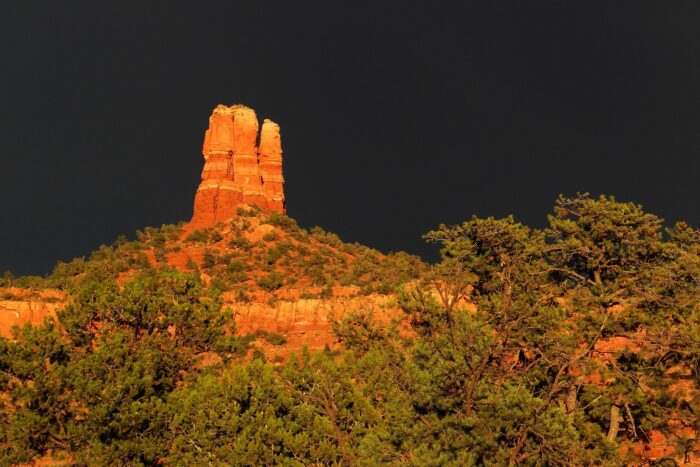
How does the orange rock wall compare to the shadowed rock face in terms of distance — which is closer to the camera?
the orange rock wall

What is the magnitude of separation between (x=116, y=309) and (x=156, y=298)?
4.67 feet

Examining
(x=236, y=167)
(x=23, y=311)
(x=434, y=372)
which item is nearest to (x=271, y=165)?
(x=236, y=167)

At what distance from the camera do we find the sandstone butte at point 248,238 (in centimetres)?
5588

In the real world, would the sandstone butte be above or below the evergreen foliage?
above

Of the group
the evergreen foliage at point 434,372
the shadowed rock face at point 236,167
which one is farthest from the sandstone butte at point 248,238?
the evergreen foliage at point 434,372

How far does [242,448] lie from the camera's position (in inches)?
674

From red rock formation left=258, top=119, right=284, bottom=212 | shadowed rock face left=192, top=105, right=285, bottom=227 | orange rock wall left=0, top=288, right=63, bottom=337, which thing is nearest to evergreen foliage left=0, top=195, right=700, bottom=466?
orange rock wall left=0, top=288, right=63, bottom=337

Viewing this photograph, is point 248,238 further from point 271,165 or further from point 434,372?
point 434,372

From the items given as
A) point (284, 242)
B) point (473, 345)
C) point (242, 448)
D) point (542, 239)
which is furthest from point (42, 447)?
point (284, 242)

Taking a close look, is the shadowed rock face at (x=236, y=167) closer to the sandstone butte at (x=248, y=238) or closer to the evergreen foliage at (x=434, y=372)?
the sandstone butte at (x=248, y=238)

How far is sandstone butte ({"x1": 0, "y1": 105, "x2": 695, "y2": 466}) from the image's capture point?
55.9 m

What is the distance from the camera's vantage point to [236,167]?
87.9m

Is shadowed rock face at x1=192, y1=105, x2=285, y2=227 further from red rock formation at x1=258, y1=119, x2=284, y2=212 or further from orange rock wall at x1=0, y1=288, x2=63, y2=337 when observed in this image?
orange rock wall at x1=0, y1=288, x2=63, y2=337

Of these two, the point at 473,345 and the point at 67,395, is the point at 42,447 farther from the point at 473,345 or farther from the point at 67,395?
the point at 473,345
